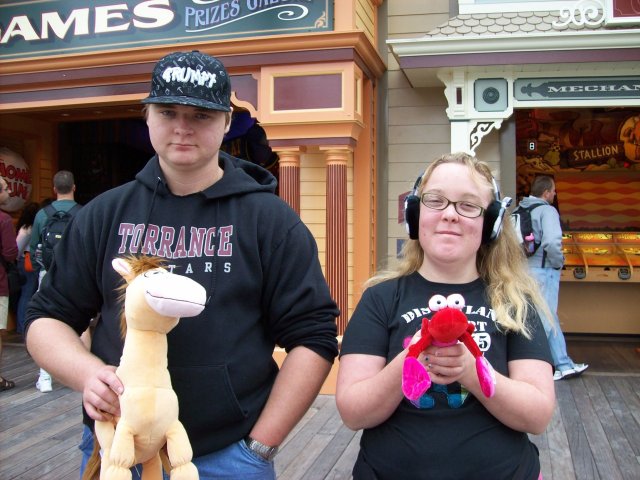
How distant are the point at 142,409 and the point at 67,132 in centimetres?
843

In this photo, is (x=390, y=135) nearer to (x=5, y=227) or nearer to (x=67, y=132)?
(x=5, y=227)

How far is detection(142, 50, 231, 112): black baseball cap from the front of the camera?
62.2 inches

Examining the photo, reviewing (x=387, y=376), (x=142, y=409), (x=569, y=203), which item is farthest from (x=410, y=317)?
(x=569, y=203)

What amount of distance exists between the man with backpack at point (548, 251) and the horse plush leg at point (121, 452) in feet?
16.0

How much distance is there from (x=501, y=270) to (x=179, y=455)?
1.03m

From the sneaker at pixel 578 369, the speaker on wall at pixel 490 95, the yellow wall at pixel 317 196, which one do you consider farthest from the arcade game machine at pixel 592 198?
the yellow wall at pixel 317 196

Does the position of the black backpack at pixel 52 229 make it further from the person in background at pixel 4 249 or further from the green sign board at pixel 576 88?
the green sign board at pixel 576 88

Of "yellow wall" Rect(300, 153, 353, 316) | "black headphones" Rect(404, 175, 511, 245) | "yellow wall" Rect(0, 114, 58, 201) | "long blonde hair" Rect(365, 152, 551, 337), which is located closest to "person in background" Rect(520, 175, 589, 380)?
"yellow wall" Rect(300, 153, 353, 316)

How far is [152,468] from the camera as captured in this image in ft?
4.93

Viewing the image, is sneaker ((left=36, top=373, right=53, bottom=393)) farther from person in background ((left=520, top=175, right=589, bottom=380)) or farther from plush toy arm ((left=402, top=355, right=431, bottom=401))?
plush toy arm ((left=402, top=355, right=431, bottom=401))

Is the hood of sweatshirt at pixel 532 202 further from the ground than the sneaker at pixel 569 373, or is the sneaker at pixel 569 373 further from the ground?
the hood of sweatshirt at pixel 532 202

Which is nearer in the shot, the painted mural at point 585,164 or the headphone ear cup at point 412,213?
the headphone ear cup at point 412,213

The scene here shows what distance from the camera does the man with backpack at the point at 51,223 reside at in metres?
5.24

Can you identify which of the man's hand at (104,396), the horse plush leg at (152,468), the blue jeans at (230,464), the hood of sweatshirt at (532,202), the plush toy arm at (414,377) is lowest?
the blue jeans at (230,464)
